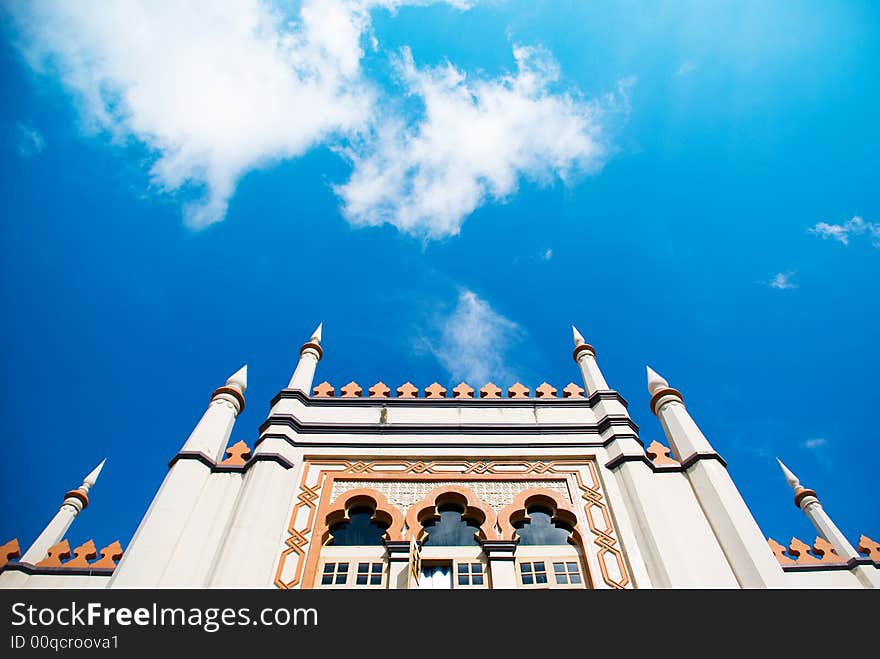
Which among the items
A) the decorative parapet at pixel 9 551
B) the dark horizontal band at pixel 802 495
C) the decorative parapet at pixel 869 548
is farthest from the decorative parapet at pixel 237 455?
the dark horizontal band at pixel 802 495

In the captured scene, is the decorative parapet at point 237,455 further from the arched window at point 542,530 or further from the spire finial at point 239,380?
the arched window at point 542,530

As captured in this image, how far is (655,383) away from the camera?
1042 cm

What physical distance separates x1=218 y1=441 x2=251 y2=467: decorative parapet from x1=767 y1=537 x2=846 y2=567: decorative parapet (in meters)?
7.12

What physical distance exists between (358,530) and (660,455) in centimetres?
446

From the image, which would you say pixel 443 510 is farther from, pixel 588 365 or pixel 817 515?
pixel 817 515

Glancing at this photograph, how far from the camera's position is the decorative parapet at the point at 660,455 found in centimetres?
889

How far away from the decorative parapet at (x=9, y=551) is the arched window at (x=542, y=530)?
20.6 feet

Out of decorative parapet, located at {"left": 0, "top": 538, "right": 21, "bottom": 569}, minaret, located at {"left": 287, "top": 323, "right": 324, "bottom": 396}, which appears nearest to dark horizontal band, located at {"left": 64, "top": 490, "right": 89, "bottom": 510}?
decorative parapet, located at {"left": 0, "top": 538, "right": 21, "bottom": 569}

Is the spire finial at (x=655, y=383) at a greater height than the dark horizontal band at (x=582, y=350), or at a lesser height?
lesser

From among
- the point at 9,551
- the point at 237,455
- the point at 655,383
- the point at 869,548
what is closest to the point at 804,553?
the point at 869,548

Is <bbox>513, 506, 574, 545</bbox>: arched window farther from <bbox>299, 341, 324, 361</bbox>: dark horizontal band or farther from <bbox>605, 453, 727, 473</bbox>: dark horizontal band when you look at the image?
<bbox>299, 341, 324, 361</bbox>: dark horizontal band
